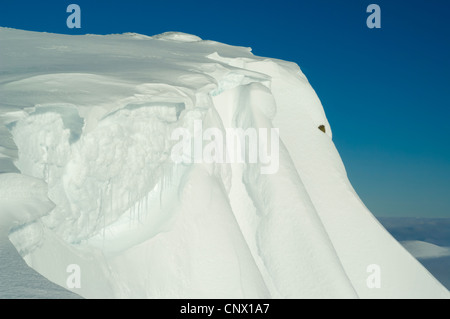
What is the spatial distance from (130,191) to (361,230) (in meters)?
5.20

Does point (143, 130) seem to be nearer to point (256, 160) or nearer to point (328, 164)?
point (256, 160)

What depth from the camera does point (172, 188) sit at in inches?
377

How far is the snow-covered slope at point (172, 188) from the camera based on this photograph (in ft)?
25.0

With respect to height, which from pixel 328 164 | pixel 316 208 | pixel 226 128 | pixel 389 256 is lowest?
pixel 389 256

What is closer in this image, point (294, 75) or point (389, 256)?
point (389, 256)

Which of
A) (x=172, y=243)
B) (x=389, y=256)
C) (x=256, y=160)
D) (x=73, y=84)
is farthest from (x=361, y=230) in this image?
(x=73, y=84)

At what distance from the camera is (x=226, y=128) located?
37.2ft

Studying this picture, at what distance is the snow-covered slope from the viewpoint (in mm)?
7629

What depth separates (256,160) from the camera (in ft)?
34.9

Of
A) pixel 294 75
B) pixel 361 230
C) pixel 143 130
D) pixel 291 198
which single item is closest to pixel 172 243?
pixel 143 130
